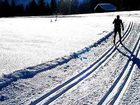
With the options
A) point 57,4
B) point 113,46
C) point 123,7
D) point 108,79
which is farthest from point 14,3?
point 108,79

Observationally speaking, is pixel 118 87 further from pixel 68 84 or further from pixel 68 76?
pixel 68 76

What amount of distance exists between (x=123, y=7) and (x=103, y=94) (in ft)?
247

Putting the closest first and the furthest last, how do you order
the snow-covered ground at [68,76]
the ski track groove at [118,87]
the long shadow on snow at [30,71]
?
1. the ski track groove at [118,87]
2. the snow-covered ground at [68,76]
3. the long shadow on snow at [30,71]

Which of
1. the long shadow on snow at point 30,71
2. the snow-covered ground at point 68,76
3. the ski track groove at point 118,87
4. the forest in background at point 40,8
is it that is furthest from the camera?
the forest in background at point 40,8

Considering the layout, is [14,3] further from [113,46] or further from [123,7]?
[113,46]

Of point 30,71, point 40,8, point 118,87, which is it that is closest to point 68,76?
point 30,71

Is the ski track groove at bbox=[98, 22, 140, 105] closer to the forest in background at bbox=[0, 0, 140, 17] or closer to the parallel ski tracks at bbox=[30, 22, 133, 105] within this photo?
the parallel ski tracks at bbox=[30, 22, 133, 105]

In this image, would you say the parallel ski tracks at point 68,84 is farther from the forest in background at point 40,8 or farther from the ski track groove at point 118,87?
the forest in background at point 40,8

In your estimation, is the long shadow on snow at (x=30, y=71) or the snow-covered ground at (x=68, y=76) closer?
the snow-covered ground at (x=68, y=76)

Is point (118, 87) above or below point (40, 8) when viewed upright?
above

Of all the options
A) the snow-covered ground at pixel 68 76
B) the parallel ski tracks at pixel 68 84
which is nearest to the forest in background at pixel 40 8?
the snow-covered ground at pixel 68 76

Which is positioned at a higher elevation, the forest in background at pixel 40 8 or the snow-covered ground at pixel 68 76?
the snow-covered ground at pixel 68 76

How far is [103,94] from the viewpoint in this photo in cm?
906

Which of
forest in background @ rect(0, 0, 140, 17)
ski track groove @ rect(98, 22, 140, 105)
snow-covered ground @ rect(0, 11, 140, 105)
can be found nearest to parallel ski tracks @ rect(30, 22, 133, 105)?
snow-covered ground @ rect(0, 11, 140, 105)
